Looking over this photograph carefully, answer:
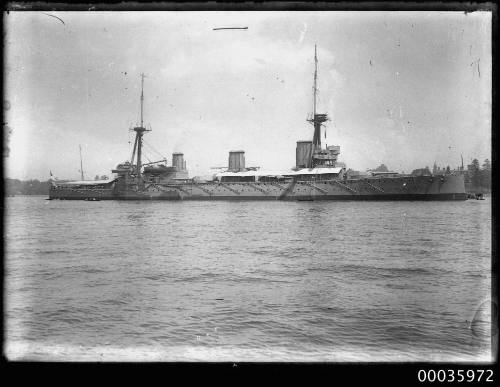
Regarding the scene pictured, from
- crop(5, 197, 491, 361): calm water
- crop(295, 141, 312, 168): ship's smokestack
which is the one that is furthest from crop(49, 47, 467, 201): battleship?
crop(5, 197, 491, 361): calm water

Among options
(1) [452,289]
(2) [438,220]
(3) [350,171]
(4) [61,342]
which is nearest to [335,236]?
(1) [452,289]

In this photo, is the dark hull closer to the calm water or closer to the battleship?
the battleship

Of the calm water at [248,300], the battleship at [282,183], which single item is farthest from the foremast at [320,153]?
the calm water at [248,300]

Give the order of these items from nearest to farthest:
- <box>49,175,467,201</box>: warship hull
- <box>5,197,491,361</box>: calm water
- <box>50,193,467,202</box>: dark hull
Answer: <box>5,197,491,361</box>: calm water → <box>49,175,467,201</box>: warship hull → <box>50,193,467,202</box>: dark hull

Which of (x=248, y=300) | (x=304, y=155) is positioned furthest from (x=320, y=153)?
(x=248, y=300)

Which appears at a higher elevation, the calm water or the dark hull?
the dark hull

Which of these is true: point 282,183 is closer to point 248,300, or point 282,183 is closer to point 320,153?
point 320,153

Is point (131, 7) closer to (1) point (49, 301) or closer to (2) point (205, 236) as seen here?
(1) point (49, 301)

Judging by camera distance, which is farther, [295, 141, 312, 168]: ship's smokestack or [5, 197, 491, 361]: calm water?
[295, 141, 312, 168]: ship's smokestack
